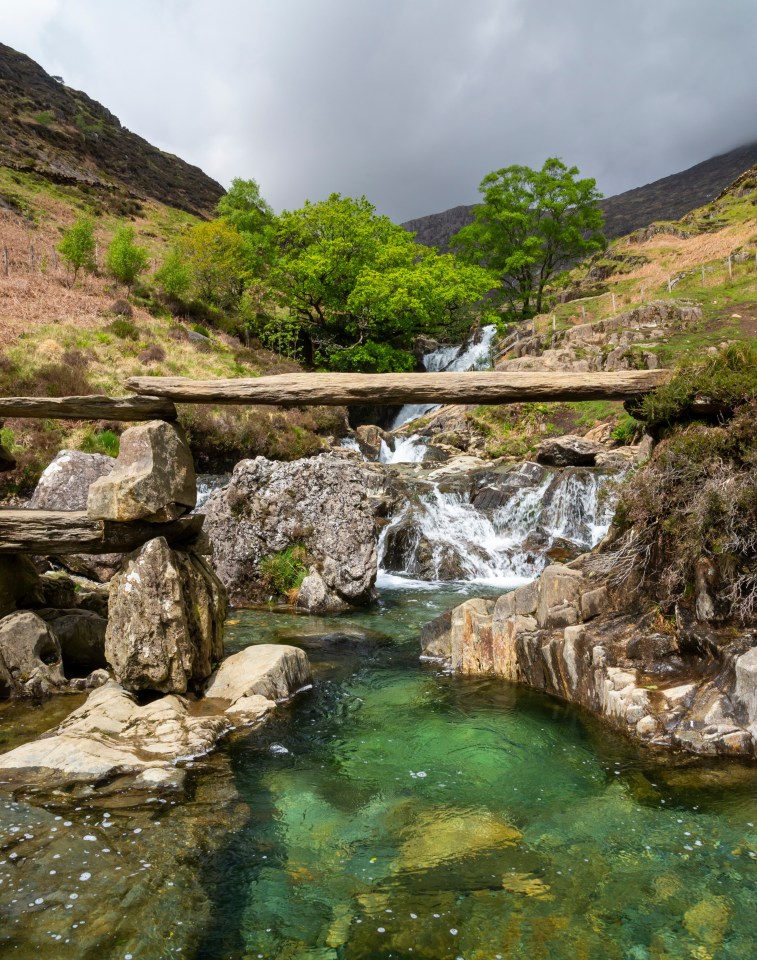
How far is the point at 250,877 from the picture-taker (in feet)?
13.6

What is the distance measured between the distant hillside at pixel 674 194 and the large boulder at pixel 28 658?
8106 centimetres

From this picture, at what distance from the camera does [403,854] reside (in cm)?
436

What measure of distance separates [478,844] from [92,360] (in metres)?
25.2

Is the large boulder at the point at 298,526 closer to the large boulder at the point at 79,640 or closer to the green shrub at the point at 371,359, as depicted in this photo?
the large boulder at the point at 79,640

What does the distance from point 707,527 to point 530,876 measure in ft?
12.7

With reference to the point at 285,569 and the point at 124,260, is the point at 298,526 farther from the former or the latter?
the point at 124,260

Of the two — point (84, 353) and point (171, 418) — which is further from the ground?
point (84, 353)

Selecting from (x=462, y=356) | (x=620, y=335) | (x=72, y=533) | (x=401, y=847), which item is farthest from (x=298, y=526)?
(x=462, y=356)

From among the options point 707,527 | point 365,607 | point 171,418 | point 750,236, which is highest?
point 750,236

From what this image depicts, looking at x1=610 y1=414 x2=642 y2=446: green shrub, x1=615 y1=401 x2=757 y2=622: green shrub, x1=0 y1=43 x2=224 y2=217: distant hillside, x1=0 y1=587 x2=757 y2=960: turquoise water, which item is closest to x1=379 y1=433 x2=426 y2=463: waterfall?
x1=610 y1=414 x2=642 y2=446: green shrub

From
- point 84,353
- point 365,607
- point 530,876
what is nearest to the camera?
point 530,876

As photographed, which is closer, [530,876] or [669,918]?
[669,918]

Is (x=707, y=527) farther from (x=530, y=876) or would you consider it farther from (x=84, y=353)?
(x=84, y=353)

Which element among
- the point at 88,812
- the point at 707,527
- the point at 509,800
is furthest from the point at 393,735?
the point at 707,527
